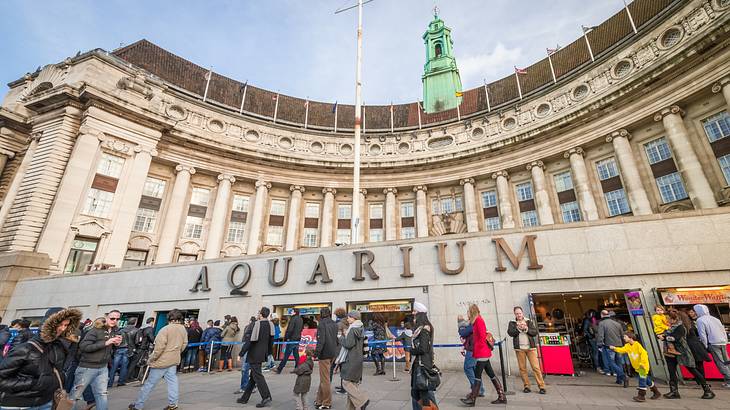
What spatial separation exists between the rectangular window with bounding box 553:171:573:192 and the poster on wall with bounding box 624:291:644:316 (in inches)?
850

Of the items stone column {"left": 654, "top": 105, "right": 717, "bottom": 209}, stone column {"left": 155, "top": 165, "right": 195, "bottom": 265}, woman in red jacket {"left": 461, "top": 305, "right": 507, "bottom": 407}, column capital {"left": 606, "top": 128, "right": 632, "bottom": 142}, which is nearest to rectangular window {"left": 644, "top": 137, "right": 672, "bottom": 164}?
stone column {"left": 654, "top": 105, "right": 717, "bottom": 209}

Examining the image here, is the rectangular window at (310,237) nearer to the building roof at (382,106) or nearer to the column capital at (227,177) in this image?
the column capital at (227,177)

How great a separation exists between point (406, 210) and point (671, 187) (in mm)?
21560

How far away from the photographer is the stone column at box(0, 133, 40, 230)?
23.7 m

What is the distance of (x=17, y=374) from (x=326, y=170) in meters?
32.3

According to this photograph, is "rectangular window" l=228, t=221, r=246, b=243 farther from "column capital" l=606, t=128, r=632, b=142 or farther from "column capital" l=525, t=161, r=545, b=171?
"column capital" l=606, t=128, r=632, b=142

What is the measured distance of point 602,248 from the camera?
35.3 feet

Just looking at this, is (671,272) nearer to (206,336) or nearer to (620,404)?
(620,404)

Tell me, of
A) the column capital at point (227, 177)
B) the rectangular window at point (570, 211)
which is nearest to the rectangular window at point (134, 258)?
the column capital at point (227, 177)

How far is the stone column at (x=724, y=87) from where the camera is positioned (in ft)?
65.9

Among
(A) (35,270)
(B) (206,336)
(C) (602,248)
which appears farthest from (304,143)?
(C) (602,248)

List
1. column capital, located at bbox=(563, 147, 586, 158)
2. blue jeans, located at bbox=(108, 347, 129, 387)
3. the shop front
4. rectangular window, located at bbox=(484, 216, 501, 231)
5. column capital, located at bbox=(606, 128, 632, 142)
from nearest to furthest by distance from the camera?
blue jeans, located at bbox=(108, 347, 129, 387), the shop front, column capital, located at bbox=(606, 128, 632, 142), column capital, located at bbox=(563, 147, 586, 158), rectangular window, located at bbox=(484, 216, 501, 231)

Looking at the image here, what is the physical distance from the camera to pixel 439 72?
43.8m

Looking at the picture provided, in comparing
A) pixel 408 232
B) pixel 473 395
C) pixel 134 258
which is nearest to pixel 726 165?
pixel 408 232
